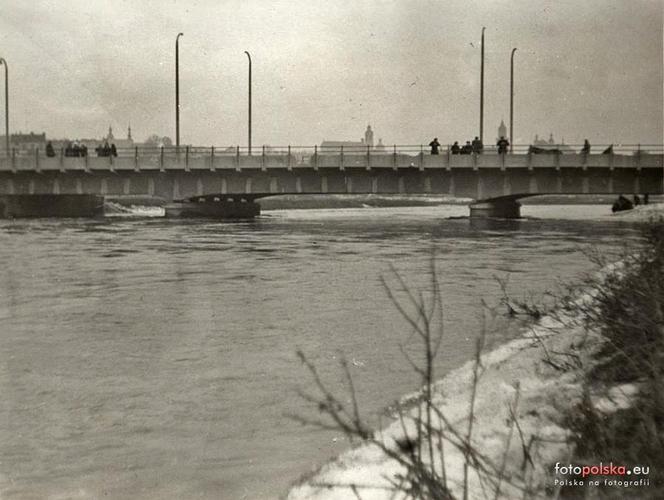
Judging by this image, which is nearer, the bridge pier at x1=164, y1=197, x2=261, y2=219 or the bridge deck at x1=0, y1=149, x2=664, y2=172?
the bridge deck at x1=0, y1=149, x2=664, y2=172

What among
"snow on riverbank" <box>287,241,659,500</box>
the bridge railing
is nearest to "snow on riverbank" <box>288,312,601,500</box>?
"snow on riverbank" <box>287,241,659,500</box>

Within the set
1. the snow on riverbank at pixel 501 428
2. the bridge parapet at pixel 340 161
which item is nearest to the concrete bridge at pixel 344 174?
the bridge parapet at pixel 340 161

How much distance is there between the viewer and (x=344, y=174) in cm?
5697

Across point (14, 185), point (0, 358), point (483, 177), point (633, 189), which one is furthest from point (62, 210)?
point (0, 358)

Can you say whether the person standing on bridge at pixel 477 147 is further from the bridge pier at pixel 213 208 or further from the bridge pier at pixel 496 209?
the bridge pier at pixel 213 208

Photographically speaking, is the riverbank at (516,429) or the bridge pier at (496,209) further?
the bridge pier at (496,209)

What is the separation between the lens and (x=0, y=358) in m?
10.6

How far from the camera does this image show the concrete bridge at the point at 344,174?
53938 mm

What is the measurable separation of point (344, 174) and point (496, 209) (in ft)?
37.6

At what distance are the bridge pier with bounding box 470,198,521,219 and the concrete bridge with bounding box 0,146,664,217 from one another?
0.08 metres

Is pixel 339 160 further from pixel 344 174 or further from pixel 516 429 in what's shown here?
pixel 516 429

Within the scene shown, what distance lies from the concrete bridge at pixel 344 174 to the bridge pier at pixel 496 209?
0.26 ft

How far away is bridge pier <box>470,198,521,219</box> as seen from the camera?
59.0 metres

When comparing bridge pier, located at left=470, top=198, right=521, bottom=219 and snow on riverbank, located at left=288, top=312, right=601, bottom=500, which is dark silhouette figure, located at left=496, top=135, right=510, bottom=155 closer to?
bridge pier, located at left=470, top=198, right=521, bottom=219
